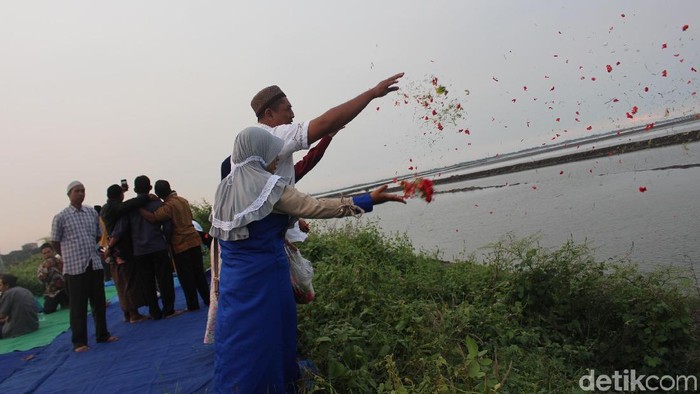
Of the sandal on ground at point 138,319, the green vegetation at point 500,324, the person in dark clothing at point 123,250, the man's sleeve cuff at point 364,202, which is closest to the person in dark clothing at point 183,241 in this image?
the person in dark clothing at point 123,250

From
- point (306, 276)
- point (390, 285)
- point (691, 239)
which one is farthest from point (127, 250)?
point (691, 239)

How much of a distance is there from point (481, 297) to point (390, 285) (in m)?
1.09

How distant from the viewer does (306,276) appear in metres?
2.98

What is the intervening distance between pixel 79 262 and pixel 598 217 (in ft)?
35.0

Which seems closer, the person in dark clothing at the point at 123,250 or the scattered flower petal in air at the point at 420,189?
the scattered flower petal in air at the point at 420,189

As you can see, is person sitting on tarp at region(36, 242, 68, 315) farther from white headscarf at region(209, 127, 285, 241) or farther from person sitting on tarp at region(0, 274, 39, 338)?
white headscarf at region(209, 127, 285, 241)

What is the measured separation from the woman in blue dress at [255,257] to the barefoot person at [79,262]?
9.74ft

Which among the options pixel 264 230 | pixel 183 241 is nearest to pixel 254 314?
pixel 264 230

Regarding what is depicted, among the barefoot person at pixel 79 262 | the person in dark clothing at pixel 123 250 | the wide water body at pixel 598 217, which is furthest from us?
the wide water body at pixel 598 217

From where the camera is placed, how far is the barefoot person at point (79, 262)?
185 inches

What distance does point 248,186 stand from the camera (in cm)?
243

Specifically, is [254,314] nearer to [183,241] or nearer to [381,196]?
[381,196]

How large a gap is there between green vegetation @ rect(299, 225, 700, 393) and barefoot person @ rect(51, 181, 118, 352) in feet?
7.71

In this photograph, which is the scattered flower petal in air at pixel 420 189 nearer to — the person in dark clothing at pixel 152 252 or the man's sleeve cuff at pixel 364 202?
the man's sleeve cuff at pixel 364 202
